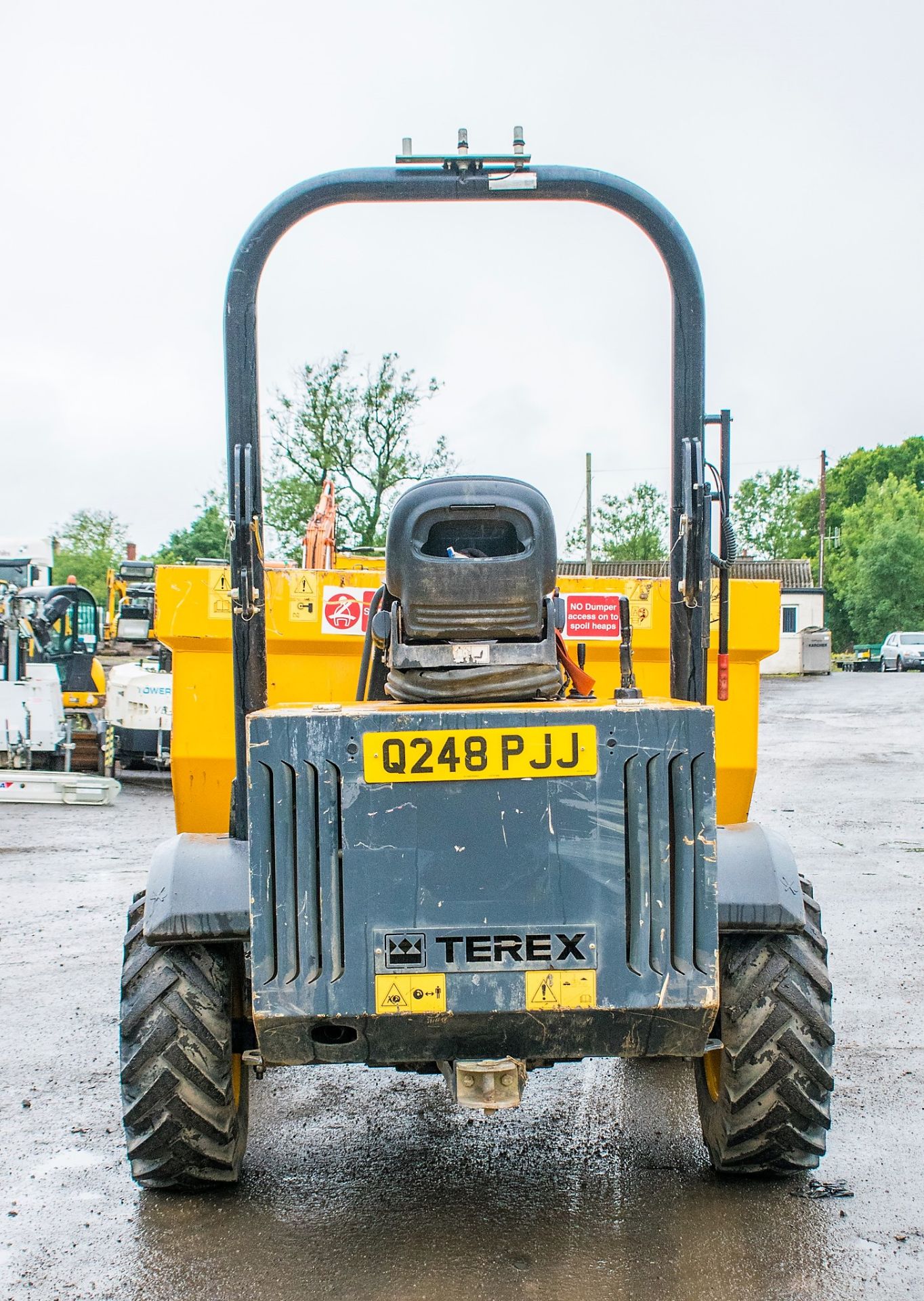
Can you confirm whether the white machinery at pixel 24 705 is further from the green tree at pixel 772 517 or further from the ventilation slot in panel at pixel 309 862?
the green tree at pixel 772 517

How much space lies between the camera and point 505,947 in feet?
10.8

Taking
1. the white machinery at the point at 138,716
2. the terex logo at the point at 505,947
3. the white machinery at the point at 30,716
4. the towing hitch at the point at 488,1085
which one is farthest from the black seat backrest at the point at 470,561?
the white machinery at the point at 138,716

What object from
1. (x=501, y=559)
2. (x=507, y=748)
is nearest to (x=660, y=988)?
(x=507, y=748)

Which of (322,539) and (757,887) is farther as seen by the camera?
(322,539)

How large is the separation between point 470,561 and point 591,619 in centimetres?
239

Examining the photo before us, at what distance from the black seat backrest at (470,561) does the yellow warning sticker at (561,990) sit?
92 cm

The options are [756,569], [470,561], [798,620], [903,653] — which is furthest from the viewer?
[756,569]

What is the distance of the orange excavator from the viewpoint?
843 cm

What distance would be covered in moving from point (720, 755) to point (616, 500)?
66270 millimetres

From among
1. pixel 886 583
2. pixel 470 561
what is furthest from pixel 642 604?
pixel 886 583

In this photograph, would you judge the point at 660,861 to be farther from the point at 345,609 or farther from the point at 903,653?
the point at 903,653

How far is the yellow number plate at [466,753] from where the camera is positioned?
327cm

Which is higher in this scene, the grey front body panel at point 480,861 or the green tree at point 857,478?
the green tree at point 857,478

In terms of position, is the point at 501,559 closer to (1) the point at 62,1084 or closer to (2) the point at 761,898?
(2) the point at 761,898
